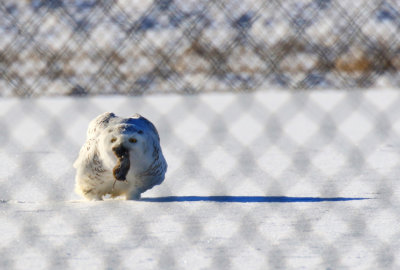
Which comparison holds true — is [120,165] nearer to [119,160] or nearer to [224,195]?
[119,160]

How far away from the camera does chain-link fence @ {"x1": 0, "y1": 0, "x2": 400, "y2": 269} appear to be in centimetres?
208

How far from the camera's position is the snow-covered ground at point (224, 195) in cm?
199

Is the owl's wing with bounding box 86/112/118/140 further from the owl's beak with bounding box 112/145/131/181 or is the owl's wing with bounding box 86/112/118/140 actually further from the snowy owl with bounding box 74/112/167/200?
the owl's beak with bounding box 112/145/131/181

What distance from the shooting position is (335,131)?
4.55 metres

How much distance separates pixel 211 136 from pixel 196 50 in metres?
0.57

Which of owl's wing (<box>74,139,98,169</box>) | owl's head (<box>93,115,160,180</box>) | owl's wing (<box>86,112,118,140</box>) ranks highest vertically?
owl's head (<box>93,115,160,180</box>)

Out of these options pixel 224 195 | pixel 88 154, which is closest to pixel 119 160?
pixel 88 154

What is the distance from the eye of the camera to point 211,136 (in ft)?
14.7

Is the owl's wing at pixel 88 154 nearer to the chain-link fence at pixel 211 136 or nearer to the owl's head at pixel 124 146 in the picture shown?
the owl's head at pixel 124 146

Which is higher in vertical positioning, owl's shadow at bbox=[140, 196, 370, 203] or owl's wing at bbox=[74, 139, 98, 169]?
owl's shadow at bbox=[140, 196, 370, 203]

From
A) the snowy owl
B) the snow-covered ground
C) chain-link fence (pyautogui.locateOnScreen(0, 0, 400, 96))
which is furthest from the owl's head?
chain-link fence (pyautogui.locateOnScreen(0, 0, 400, 96))

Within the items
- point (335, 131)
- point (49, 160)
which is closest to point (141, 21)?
point (49, 160)

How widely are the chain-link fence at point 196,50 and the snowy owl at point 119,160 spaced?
3.73 feet

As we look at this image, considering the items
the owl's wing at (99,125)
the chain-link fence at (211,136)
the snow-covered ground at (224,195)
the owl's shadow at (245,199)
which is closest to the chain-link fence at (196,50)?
the chain-link fence at (211,136)
